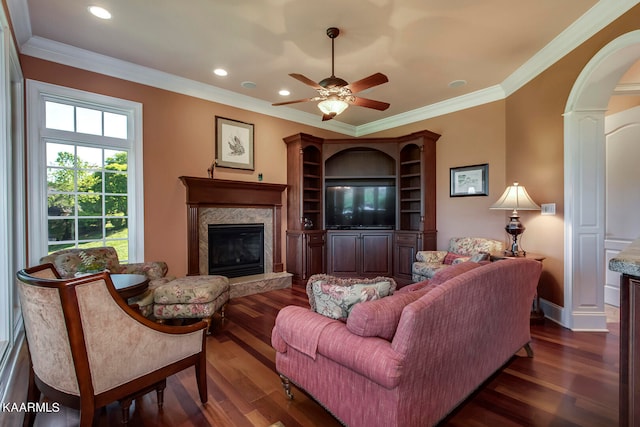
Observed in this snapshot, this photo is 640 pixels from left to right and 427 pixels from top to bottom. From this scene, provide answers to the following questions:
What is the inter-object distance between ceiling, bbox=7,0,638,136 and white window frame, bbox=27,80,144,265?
36 centimetres

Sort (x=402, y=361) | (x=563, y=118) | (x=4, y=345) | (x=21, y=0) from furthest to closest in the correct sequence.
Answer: (x=563, y=118), (x=21, y=0), (x=4, y=345), (x=402, y=361)

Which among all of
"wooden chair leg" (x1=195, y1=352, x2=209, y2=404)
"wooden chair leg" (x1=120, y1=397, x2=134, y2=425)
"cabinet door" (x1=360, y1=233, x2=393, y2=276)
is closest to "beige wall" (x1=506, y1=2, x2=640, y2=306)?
"cabinet door" (x1=360, y1=233, x2=393, y2=276)

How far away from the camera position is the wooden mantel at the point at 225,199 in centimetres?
407

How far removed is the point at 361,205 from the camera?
554 centimetres

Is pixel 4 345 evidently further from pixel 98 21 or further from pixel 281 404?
pixel 98 21

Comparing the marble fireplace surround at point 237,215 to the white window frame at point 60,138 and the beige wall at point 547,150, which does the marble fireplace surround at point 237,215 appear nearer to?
the white window frame at point 60,138

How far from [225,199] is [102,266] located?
185 cm

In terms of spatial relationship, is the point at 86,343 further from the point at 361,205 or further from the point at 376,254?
the point at 361,205

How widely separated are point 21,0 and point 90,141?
1413mm

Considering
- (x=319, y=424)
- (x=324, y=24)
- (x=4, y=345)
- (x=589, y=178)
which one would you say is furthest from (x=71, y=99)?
(x=589, y=178)

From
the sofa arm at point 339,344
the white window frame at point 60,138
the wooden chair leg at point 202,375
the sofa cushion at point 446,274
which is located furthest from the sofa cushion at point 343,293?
the white window frame at point 60,138

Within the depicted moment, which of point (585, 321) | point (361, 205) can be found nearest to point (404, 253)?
point (361, 205)

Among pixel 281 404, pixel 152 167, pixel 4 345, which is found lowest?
pixel 281 404

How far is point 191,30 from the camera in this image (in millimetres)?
2943
